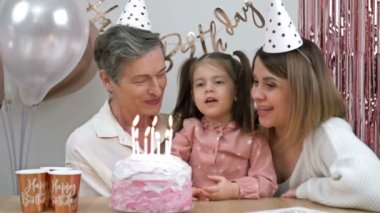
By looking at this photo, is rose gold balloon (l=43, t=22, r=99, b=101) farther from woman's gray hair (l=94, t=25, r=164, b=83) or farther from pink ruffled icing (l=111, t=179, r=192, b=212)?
pink ruffled icing (l=111, t=179, r=192, b=212)

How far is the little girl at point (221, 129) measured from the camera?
1601mm

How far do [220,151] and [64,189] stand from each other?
594 mm

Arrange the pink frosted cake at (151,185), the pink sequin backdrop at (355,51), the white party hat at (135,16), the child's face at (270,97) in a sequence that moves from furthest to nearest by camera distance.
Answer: the pink sequin backdrop at (355,51), the white party hat at (135,16), the child's face at (270,97), the pink frosted cake at (151,185)

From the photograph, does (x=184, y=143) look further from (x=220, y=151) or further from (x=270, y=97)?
(x=270, y=97)

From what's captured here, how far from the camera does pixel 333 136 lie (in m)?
1.42

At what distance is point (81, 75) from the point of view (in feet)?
7.13

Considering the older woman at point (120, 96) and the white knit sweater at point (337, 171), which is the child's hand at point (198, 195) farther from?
the older woman at point (120, 96)

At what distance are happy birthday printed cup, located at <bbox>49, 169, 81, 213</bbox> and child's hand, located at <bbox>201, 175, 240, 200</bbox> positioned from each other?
0.36 meters

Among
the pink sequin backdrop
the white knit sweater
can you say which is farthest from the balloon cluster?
the pink sequin backdrop

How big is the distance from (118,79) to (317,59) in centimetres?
64

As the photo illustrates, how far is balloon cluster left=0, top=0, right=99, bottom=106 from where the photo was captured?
170cm

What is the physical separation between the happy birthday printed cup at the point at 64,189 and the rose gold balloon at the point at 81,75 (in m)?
0.98

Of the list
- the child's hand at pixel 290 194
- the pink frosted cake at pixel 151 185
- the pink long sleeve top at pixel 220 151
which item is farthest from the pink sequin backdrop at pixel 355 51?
the pink frosted cake at pixel 151 185

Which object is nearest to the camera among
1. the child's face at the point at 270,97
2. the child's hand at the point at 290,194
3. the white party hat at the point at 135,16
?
the child's hand at the point at 290,194
